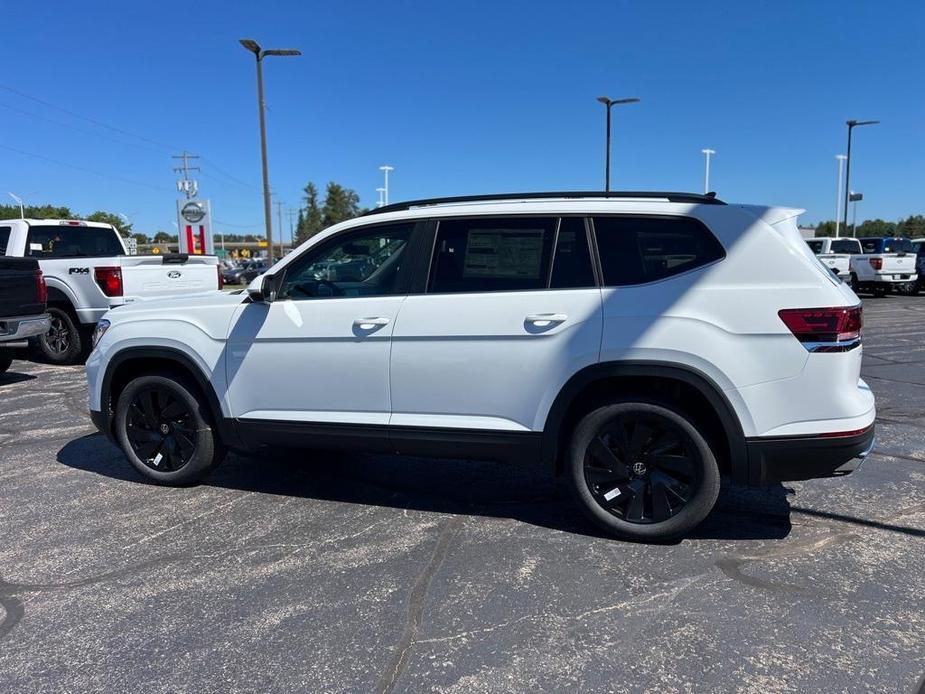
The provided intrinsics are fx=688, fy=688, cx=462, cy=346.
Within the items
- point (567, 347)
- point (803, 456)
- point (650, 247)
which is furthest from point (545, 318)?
point (803, 456)

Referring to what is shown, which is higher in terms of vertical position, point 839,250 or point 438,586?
point 839,250

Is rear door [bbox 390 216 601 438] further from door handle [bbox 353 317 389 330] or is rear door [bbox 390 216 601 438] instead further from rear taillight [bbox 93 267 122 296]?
rear taillight [bbox 93 267 122 296]

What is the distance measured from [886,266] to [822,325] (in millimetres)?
22195

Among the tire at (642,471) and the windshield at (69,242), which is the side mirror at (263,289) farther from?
the windshield at (69,242)

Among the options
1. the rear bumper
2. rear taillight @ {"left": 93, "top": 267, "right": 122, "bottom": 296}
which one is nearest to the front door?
the rear bumper

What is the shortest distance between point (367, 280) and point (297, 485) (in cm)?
163

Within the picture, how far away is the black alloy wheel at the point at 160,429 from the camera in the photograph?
473cm

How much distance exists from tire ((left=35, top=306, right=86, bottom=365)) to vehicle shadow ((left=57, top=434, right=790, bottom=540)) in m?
4.98

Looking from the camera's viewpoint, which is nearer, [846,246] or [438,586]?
[438,586]

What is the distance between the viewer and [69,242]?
1052 cm

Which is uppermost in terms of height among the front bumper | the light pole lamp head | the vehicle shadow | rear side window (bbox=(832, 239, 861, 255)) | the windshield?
the light pole lamp head

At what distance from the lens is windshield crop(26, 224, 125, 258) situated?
1015cm

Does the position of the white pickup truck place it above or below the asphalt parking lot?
above

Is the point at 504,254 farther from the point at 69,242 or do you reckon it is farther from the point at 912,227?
the point at 912,227
